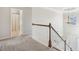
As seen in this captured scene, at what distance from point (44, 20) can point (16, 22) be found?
0.41 m

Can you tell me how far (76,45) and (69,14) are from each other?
0.46m

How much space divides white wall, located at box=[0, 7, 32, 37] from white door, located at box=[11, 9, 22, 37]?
0.18 feet

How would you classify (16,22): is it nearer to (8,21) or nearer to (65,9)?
(8,21)

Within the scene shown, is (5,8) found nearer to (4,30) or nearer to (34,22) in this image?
(4,30)

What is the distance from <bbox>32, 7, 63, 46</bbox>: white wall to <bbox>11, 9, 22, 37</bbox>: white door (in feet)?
0.64

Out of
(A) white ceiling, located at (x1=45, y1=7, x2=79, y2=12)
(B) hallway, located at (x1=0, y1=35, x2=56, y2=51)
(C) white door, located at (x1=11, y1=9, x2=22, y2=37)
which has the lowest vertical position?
(B) hallway, located at (x1=0, y1=35, x2=56, y2=51)

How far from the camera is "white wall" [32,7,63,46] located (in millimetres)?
2117

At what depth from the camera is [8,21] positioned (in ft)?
6.84

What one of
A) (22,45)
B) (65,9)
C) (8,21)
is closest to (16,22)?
(8,21)

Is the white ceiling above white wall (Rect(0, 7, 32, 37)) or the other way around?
above

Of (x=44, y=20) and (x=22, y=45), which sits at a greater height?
(x=44, y=20)

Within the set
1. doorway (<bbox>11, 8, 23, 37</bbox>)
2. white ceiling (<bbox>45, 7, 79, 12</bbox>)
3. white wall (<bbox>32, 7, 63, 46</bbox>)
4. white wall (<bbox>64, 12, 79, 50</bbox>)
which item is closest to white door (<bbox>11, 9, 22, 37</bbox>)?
doorway (<bbox>11, 8, 23, 37</bbox>)

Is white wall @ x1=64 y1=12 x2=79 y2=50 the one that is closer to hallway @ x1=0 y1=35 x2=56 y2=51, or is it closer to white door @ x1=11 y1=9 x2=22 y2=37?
hallway @ x1=0 y1=35 x2=56 y2=51
